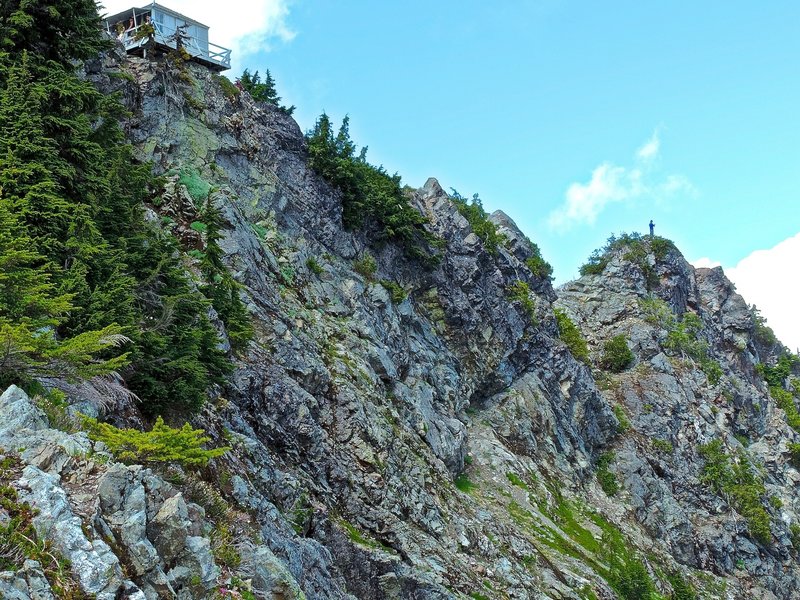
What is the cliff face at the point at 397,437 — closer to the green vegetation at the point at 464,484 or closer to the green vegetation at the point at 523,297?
the green vegetation at the point at 464,484

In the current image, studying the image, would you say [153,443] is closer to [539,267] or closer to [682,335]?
[539,267]

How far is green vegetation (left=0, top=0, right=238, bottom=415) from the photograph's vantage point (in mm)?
A: 10594

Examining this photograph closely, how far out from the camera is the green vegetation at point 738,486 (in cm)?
4667

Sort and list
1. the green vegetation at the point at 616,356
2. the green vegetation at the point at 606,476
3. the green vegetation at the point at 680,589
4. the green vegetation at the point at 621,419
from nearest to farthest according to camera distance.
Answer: the green vegetation at the point at 680,589, the green vegetation at the point at 606,476, the green vegetation at the point at 621,419, the green vegetation at the point at 616,356

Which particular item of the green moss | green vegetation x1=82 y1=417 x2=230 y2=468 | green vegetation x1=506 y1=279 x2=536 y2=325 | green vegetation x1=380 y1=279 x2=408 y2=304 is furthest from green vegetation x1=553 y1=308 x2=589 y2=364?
green vegetation x1=82 y1=417 x2=230 y2=468

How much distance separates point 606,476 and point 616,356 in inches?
568

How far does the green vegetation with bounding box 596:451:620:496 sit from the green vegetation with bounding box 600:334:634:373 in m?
11.2

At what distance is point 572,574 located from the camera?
2773cm

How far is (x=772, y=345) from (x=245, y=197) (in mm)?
73024

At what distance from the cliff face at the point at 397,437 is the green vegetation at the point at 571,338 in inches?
87.4

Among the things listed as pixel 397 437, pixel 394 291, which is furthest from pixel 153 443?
pixel 394 291

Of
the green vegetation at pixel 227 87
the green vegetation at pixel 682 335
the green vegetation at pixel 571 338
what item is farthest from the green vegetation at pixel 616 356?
the green vegetation at pixel 227 87

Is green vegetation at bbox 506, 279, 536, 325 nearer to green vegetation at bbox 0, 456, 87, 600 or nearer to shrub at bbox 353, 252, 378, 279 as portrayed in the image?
shrub at bbox 353, 252, 378, 279

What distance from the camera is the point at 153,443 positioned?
937 centimetres
